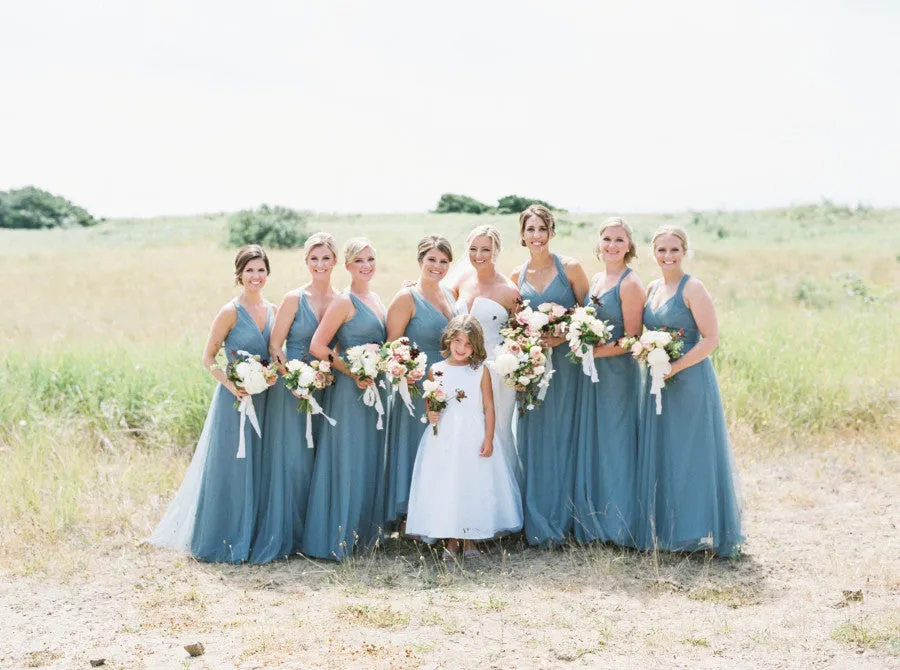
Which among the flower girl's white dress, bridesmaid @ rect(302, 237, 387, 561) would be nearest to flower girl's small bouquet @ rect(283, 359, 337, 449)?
bridesmaid @ rect(302, 237, 387, 561)

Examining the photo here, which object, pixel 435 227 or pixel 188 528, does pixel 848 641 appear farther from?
pixel 435 227

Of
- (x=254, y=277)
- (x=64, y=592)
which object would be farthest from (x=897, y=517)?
(x=64, y=592)

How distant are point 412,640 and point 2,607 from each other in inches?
113

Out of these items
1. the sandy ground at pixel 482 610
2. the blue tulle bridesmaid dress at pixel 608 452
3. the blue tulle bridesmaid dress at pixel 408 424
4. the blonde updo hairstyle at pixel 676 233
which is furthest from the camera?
the blue tulle bridesmaid dress at pixel 608 452

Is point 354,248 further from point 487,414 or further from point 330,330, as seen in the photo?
point 487,414

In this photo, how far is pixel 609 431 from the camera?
7.11 meters

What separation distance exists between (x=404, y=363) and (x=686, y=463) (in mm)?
2190

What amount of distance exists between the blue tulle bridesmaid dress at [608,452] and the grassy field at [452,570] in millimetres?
223

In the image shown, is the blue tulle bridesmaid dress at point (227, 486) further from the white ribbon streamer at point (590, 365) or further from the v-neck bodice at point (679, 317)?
the v-neck bodice at point (679, 317)

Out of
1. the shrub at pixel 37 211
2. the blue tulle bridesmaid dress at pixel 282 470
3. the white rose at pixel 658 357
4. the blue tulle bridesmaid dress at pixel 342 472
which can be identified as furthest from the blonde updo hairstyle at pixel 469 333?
the shrub at pixel 37 211

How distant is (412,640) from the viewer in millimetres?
5535

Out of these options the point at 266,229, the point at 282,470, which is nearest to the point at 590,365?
the point at 282,470

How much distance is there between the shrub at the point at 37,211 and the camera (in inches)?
1907

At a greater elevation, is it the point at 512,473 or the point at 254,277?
the point at 254,277
